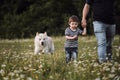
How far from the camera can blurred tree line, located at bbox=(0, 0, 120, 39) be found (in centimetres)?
3244

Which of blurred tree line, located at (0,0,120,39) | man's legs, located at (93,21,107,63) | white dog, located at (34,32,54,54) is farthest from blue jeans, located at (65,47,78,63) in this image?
blurred tree line, located at (0,0,120,39)

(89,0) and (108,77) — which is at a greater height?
(89,0)

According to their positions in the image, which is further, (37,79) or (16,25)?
(16,25)

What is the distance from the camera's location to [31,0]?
33781mm

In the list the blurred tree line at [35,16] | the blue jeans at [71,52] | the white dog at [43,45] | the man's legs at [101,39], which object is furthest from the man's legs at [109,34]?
the blurred tree line at [35,16]

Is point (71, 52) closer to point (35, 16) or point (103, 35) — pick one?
point (103, 35)

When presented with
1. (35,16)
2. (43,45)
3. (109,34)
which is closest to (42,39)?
(43,45)

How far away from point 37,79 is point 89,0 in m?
2.81

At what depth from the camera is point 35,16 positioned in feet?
110

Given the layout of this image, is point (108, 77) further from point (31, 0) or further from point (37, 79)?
point (31, 0)

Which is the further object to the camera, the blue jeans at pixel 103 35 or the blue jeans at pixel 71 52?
the blue jeans at pixel 71 52

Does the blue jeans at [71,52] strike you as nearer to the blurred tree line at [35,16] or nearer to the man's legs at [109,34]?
the man's legs at [109,34]

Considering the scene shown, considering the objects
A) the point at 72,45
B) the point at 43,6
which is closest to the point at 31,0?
the point at 43,6

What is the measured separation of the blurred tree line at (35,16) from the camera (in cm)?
3244
